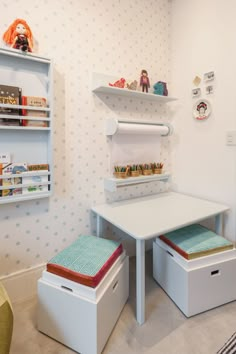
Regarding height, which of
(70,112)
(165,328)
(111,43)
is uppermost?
(111,43)

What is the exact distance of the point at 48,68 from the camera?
4.51ft

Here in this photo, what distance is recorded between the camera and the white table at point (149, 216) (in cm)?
123

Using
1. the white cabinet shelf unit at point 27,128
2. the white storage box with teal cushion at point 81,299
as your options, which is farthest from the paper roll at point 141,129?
the white storage box with teal cushion at point 81,299

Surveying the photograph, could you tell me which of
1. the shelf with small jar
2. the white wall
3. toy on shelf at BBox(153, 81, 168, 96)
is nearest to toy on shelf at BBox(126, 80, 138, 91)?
toy on shelf at BBox(153, 81, 168, 96)

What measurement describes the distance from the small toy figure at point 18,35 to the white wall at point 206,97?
1.36 metres

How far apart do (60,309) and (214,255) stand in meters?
0.97

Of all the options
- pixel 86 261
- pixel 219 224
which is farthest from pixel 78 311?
pixel 219 224

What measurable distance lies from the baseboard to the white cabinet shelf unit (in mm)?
543

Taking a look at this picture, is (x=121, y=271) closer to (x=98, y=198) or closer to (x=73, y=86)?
(x=98, y=198)

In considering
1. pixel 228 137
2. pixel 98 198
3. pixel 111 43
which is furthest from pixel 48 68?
pixel 228 137

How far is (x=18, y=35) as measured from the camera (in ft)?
4.04

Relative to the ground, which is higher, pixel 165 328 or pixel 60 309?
pixel 60 309

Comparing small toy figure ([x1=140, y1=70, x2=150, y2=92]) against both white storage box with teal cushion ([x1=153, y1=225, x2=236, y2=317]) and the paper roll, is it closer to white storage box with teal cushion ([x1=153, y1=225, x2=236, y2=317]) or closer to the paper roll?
the paper roll

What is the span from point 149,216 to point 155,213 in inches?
3.2
